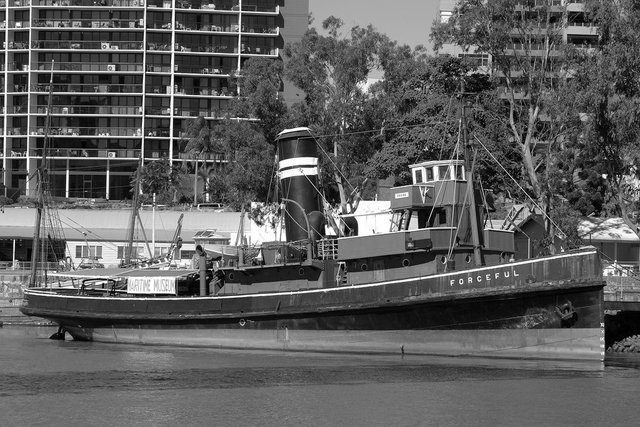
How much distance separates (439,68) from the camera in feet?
198

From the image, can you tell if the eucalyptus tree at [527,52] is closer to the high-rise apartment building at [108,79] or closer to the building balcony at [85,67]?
the high-rise apartment building at [108,79]

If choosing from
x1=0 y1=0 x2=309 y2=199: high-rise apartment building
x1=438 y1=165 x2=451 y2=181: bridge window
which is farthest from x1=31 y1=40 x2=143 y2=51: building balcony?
x1=438 y1=165 x2=451 y2=181: bridge window

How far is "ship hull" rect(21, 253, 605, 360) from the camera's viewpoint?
33.1m

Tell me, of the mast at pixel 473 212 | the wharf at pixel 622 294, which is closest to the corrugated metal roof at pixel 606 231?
the wharf at pixel 622 294

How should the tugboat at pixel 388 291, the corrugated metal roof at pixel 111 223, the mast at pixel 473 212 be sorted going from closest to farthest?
the tugboat at pixel 388 291 → the mast at pixel 473 212 → the corrugated metal roof at pixel 111 223

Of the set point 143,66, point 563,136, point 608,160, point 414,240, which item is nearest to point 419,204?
point 414,240

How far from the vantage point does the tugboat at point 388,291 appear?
3331 centimetres

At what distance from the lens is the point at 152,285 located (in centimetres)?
4175

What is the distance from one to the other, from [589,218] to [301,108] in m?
17.4

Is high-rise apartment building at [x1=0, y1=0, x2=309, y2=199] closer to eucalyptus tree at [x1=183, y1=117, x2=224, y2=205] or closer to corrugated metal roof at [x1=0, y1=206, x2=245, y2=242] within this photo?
eucalyptus tree at [x1=183, y1=117, x2=224, y2=205]

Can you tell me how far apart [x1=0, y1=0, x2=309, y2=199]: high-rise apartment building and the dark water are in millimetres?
71090

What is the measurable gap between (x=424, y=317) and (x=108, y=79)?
251ft

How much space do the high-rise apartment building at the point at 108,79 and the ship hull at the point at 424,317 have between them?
66.8 metres

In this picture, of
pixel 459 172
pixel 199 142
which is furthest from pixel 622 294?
pixel 199 142
